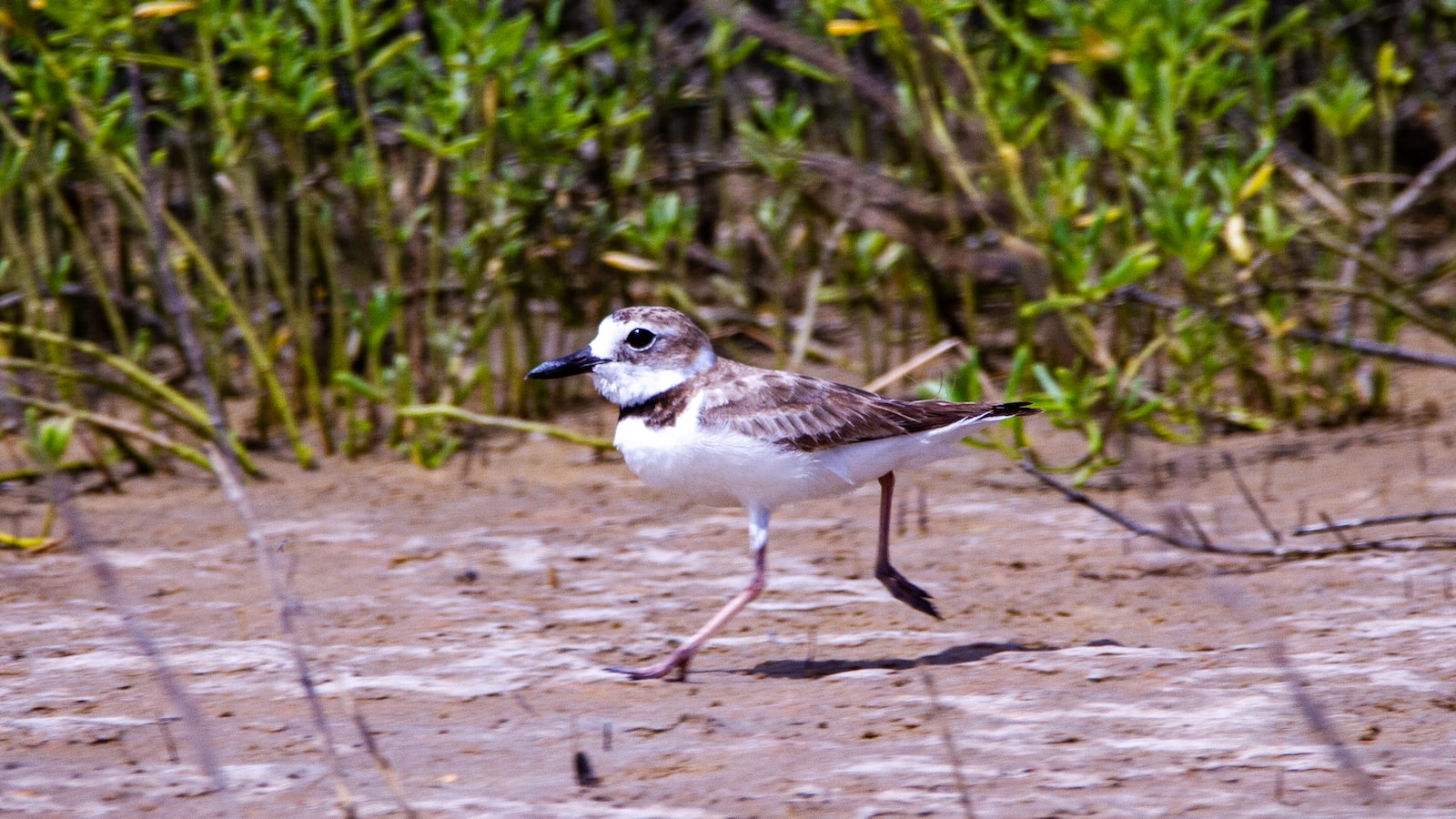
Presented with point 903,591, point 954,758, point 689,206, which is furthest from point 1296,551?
point 689,206

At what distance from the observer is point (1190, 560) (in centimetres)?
481

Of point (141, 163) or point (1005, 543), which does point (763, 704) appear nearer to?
point (1005, 543)

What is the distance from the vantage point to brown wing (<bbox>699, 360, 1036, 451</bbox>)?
409 cm

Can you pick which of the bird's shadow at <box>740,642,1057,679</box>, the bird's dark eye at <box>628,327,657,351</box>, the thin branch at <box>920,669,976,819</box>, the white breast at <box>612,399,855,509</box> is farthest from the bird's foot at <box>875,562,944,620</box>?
the bird's dark eye at <box>628,327,657,351</box>

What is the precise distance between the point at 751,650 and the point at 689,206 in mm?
3108

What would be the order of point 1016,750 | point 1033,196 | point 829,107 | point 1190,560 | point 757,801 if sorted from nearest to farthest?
1. point 757,801
2. point 1016,750
3. point 1190,560
4. point 1033,196
5. point 829,107

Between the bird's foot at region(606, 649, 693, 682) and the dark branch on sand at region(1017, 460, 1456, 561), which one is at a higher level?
the dark branch on sand at region(1017, 460, 1456, 561)

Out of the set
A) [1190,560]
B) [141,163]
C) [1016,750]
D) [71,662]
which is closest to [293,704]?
[71,662]

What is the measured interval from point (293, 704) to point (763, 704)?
1.12 metres

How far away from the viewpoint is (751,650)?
4227mm

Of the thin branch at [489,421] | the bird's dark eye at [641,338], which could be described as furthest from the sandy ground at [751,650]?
the bird's dark eye at [641,338]

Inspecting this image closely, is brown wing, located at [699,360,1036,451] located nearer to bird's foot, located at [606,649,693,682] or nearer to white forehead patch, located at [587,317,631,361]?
white forehead patch, located at [587,317,631,361]

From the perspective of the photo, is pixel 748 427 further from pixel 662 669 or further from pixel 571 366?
pixel 662 669

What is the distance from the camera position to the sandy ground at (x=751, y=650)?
3021 mm
